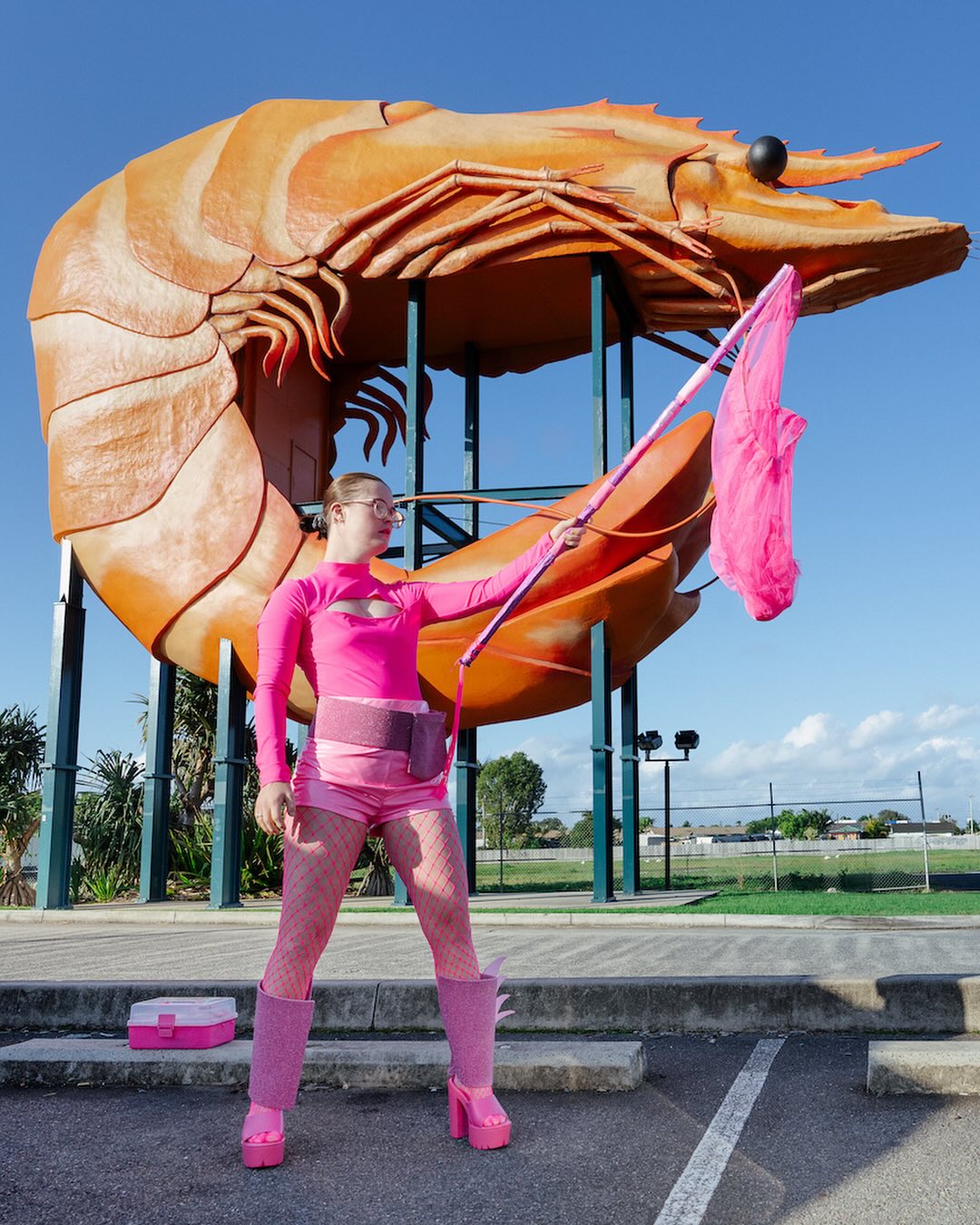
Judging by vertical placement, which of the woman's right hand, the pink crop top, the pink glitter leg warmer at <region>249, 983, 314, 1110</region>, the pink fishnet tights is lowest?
the pink glitter leg warmer at <region>249, 983, 314, 1110</region>

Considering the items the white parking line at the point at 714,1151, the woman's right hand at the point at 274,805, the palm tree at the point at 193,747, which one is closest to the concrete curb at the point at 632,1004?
the white parking line at the point at 714,1151

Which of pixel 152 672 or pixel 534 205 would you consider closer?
pixel 534 205

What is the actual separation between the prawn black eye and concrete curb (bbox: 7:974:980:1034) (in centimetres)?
1106

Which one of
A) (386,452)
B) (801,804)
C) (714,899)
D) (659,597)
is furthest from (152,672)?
(801,804)

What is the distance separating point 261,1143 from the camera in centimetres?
321

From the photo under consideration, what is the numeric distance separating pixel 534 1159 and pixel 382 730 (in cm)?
127

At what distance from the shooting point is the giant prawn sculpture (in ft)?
45.1

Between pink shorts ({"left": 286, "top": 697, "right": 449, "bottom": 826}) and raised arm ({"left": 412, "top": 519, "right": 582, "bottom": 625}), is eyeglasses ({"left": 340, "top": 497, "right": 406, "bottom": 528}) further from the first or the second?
pink shorts ({"left": 286, "top": 697, "right": 449, "bottom": 826})

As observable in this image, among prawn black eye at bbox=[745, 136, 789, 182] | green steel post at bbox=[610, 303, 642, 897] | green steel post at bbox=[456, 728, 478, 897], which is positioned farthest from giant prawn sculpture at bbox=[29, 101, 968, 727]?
green steel post at bbox=[456, 728, 478, 897]

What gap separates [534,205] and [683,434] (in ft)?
11.0

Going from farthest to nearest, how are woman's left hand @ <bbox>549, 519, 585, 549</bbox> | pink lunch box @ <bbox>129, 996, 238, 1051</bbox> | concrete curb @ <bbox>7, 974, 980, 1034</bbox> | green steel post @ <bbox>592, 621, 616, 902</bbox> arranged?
green steel post @ <bbox>592, 621, 616, 902</bbox>
concrete curb @ <bbox>7, 974, 980, 1034</bbox>
pink lunch box @ <bbox>129, 996, 238, 1051</bbox>
woman's left hand @ <bbox>549, 519, 585, 549</bbox>

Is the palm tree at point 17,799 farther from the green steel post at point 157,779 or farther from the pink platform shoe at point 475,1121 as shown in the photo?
the pink platform shoe at point 475,1121

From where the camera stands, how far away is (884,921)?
38.5ft

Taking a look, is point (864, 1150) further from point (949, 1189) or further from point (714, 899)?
point (714, 899)
